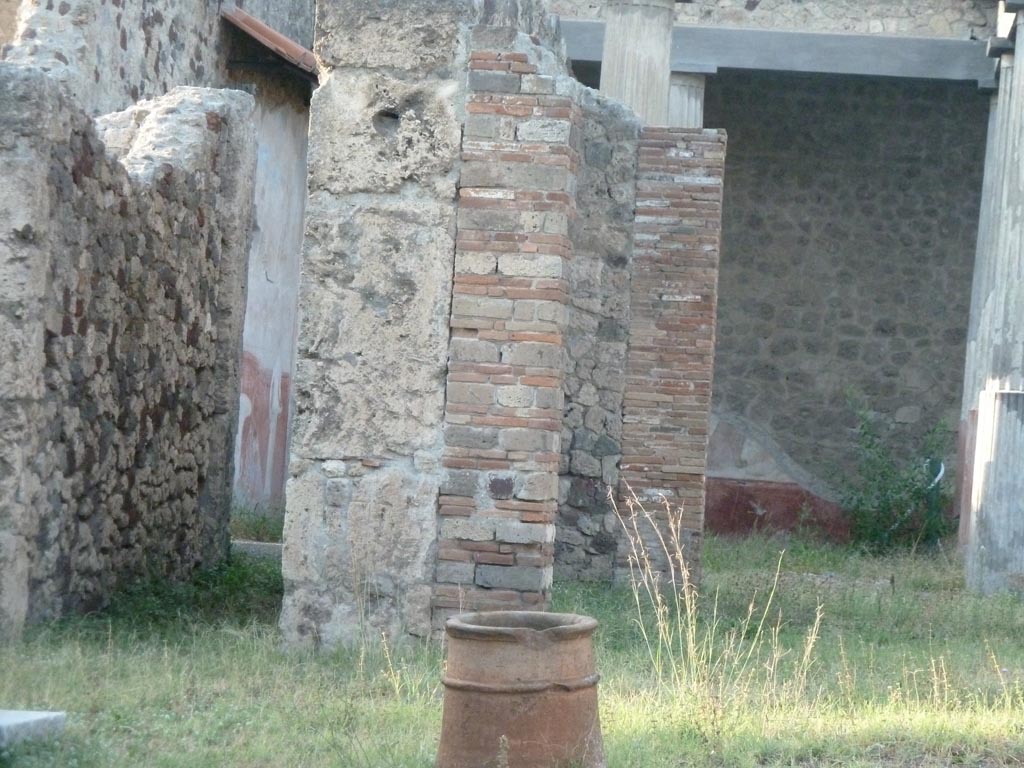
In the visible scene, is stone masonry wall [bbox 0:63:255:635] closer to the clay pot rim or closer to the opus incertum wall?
the opus incertum wall

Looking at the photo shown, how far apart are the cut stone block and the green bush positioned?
415 inches

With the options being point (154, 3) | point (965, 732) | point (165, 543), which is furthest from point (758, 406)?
point (965, 732)

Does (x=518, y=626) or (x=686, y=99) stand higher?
(x=686, y=99)

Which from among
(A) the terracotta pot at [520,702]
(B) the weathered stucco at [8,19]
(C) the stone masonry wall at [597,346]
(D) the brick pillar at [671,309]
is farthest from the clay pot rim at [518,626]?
(B) the weathered stucco at [8,19]

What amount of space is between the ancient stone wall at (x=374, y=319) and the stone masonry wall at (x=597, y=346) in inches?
105

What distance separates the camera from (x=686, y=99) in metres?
13.8

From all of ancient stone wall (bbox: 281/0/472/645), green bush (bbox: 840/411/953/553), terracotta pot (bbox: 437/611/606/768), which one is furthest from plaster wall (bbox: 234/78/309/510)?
terracotta pot (bbox: 437/611/606/768)

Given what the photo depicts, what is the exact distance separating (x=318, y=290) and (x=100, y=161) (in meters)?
1.26

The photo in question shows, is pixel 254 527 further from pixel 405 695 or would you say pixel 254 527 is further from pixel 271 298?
pixel 405 695

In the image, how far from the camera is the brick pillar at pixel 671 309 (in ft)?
30.1

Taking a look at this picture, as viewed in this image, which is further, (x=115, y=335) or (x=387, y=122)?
(x=115, y=335)

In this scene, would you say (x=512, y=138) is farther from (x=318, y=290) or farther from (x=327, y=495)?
(x=327, y=495)

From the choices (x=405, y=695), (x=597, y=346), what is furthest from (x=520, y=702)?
(x=597, y=346)

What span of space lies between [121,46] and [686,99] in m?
5.55
